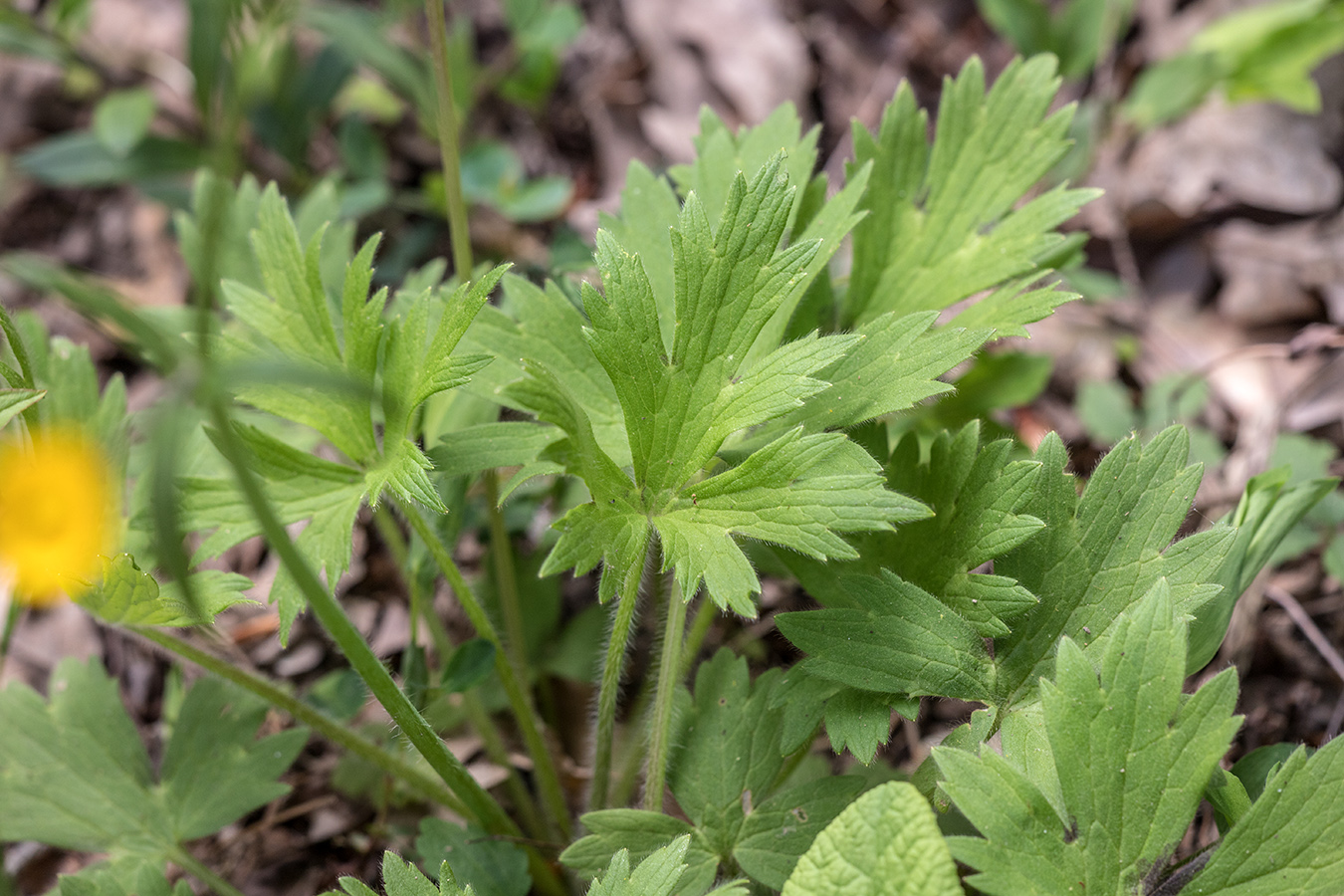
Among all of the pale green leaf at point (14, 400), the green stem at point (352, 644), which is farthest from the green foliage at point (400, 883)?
the pale green leaf at point (14, 400)

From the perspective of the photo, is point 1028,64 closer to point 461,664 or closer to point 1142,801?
point 1142,801

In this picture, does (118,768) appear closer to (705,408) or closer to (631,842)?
(631,842)

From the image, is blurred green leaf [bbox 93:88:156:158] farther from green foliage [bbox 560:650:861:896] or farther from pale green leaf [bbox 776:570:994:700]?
pale green leaf [bbox 776:570:994:700]

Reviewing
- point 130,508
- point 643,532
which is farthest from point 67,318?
point 643,532

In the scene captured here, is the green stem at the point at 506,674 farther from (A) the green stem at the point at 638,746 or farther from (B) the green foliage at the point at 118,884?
(B) the green foliage at the point at 118,884

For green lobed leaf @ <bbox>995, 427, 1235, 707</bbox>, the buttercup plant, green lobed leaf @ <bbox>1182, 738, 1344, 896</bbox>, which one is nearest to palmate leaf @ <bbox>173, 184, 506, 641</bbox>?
the buttercup plant

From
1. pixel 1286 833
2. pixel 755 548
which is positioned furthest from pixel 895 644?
pixel 1286 833
